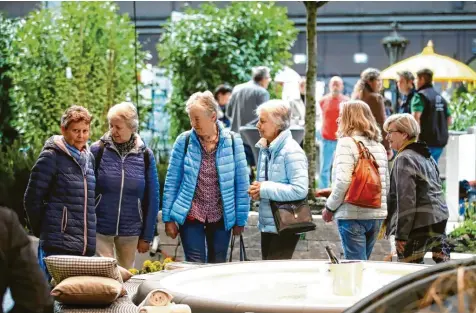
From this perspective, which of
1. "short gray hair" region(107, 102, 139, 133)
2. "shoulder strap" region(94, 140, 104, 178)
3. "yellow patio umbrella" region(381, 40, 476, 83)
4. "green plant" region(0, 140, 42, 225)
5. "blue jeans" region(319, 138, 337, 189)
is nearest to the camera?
"short gray hair" region(107, 102, 139, 133)

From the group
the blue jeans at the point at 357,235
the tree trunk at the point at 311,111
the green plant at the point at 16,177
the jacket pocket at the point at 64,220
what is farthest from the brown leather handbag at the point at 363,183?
the green plant at the point at 16,177

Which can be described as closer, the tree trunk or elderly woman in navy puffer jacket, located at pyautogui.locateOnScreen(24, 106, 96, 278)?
elderly woman in navy puffer jacket, located at pyautogui.locateOnScreen(24, 106, 96, 278)

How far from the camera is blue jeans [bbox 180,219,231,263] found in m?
8.83

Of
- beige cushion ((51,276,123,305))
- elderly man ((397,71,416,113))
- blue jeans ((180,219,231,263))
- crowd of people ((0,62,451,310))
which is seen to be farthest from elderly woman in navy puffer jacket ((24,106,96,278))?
elderly man ((397,71,416,113))

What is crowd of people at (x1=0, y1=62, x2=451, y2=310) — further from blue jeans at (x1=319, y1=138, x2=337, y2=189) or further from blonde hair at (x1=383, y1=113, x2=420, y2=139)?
blue jeans at (x1=319, y1=138, x2=337, y2=189)

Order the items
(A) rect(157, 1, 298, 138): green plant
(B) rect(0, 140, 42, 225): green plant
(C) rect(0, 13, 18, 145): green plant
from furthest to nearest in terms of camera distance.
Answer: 1. (C) rect(0, 13, 18, 145): green plant
2. (A) rect(157, 1, 298, 138): green plant
3. (B) rect(0, 140, 42, 225): green plant

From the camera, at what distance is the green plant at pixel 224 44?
1684 centimetres

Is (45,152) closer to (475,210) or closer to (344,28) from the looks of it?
(475,210)

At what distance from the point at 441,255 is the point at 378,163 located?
896mm

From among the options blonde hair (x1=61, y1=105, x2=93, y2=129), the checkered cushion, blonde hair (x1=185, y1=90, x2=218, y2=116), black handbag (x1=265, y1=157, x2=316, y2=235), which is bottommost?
the checkered cushion

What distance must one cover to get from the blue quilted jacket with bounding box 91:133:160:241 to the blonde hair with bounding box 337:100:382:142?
4.56ft

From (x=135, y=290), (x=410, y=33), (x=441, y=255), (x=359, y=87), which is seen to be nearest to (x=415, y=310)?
(x=135, y=290)

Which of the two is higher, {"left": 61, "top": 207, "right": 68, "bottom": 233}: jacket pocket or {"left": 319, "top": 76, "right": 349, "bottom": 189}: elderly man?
{"left": 319, "top": 76, "right": 349, "bottom": 189}: elderly man

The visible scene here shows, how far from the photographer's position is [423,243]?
8.91m
